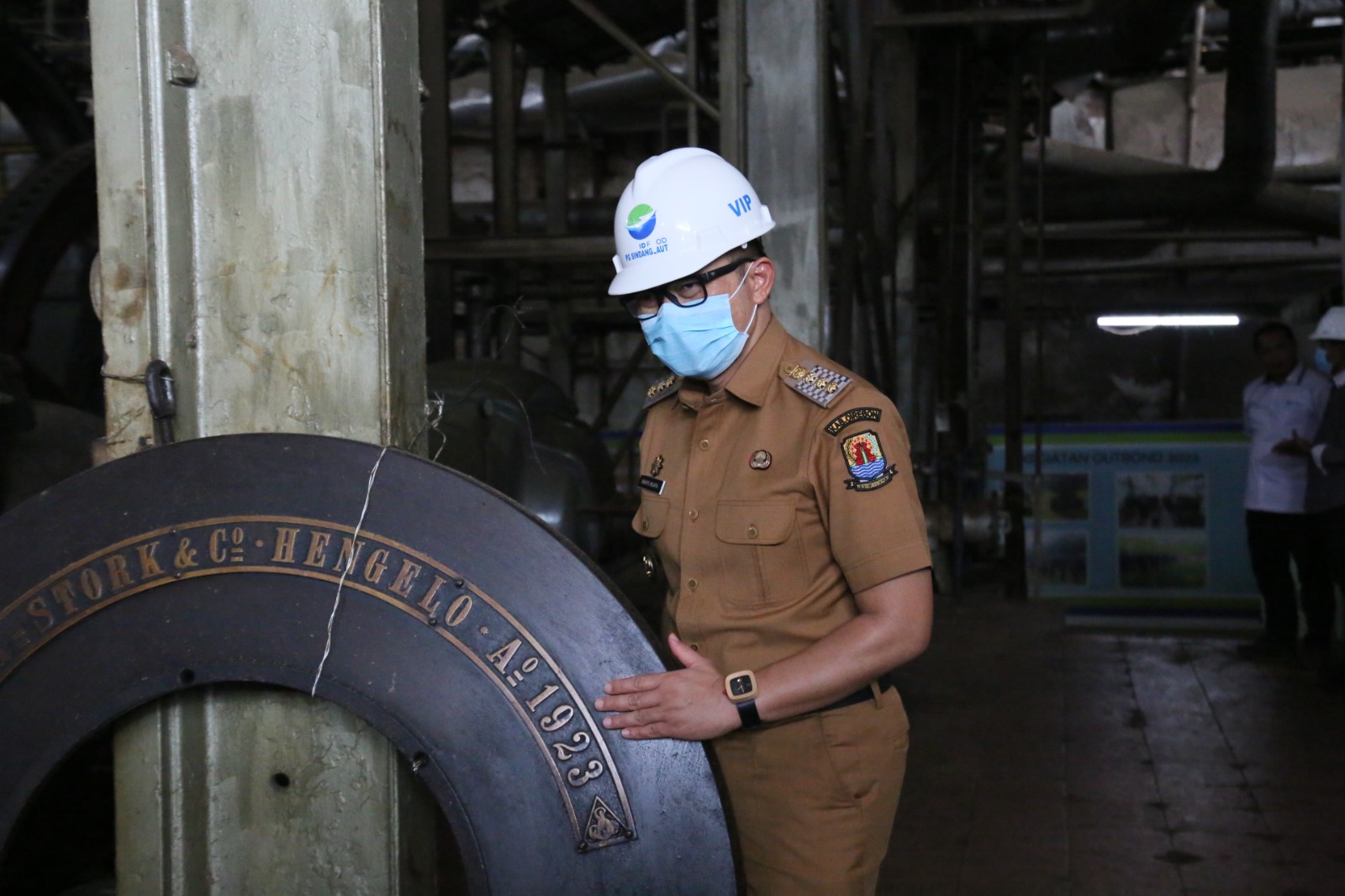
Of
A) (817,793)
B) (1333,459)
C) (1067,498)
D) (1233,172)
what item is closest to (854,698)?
(817,793)

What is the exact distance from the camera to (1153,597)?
8.51 meters

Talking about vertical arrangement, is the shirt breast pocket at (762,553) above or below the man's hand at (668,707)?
above

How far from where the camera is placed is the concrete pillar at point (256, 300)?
5.54 ft

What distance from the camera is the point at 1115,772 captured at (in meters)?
4.02

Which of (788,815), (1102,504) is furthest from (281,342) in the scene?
(1102,504)

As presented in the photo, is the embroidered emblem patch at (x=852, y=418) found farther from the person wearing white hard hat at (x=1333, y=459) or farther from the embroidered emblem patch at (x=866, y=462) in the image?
the person wearing white hard hat at (x=1333, y=459)


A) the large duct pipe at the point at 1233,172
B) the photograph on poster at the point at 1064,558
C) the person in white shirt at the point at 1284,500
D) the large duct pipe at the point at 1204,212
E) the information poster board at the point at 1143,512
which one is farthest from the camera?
the large duct pipe at the point at 1204,212

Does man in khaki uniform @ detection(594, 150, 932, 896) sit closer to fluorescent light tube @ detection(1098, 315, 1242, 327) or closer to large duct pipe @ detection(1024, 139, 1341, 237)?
large duct pipe @ detection(1024, 139, 1341, 237)

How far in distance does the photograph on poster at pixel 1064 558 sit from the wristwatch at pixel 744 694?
7605 millimetres

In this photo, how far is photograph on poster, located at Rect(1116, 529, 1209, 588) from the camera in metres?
8.46

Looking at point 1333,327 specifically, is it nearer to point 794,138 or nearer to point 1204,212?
point 794,138

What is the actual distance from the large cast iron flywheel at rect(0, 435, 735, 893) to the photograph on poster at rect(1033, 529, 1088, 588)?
7636 mm

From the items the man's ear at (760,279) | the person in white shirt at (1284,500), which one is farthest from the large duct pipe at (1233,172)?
the man's ear at (760,279)

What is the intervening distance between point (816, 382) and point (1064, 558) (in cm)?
759
